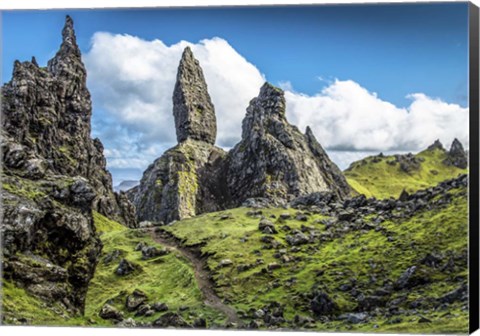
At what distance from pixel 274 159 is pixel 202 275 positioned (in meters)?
89.4

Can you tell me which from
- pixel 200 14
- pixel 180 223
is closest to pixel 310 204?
pixel 180 223

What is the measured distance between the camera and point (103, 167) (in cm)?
14725

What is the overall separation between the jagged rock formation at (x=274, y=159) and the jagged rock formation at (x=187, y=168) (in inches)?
302

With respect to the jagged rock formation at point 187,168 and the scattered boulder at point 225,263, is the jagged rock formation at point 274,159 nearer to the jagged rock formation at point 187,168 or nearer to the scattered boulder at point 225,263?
the jagged rock formation at point 187,168

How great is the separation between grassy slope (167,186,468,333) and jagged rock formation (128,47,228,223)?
8157 cm

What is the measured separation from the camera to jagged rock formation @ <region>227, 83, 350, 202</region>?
150 meters

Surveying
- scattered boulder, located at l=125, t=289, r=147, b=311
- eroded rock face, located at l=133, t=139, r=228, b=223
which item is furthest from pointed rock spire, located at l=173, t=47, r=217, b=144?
scattered boulder, located at l=125, t=289, r=147, b=311

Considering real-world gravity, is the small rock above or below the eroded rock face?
below

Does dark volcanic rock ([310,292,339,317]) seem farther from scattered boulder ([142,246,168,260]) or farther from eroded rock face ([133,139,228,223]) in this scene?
eroded rock face ([133,139,228,223])

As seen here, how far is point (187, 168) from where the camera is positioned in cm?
16425

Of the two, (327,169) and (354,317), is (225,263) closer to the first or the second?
(354,317)

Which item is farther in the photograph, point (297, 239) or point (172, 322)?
point (297, 239)


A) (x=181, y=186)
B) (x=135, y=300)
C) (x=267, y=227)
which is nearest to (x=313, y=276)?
(x=135, y=300)

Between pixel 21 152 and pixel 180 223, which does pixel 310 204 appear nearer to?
pixel 180 223
